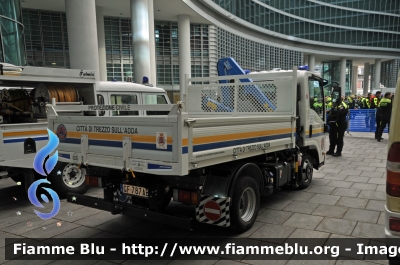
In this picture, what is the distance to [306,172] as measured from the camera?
6.40 m

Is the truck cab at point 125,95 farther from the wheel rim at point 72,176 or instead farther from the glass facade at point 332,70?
the glass facade at point 332,70

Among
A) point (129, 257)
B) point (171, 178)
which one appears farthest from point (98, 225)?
point (171, 178)

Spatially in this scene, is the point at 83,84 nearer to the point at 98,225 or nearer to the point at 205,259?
the point at 98,225

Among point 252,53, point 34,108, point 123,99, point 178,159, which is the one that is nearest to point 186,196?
point 178,159

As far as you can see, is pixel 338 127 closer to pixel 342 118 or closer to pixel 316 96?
pixel 342 118

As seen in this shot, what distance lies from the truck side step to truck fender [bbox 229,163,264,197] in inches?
30.0

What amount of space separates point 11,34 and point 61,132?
10.0 metres

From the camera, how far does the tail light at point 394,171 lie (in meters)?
2.54

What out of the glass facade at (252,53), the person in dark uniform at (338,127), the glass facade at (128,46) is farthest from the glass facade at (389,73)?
the person in dark uniform at (338,127)

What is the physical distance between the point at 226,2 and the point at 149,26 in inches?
457

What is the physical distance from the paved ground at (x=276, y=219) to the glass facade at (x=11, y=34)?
6.49 m

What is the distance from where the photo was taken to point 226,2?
27484 mm

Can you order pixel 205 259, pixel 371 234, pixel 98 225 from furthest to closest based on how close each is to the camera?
pixel 98 225, pixel 371 234, pixel 205 259

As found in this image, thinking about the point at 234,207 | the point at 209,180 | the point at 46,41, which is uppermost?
the point at 46,41
